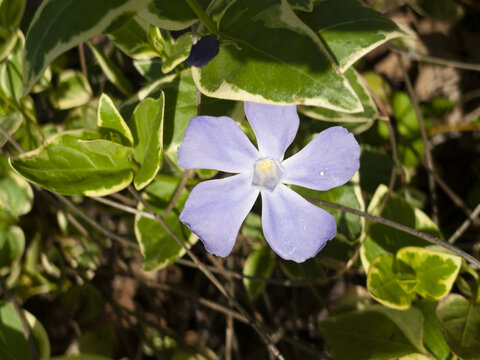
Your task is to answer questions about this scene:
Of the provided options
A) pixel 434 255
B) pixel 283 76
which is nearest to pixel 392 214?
pixel 434 255

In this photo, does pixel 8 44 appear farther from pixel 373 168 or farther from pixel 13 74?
pixel 373 168

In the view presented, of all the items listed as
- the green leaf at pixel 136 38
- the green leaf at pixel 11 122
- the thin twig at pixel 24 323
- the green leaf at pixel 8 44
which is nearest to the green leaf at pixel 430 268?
the green leaf at pixel 136 38

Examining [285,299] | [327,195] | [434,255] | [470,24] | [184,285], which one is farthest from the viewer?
[470,24]

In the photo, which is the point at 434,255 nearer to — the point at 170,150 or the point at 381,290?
the point at 381,290

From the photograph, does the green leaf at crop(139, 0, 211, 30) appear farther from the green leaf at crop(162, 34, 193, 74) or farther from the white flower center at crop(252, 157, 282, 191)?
the white flower center at crop(252, 157, 282, 191)

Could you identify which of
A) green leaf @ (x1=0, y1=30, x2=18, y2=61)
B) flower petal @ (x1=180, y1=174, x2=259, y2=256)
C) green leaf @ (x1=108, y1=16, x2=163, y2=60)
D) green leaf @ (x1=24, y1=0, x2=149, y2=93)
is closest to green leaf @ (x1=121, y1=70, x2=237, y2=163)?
green leaf @ (x1=108, y1=16, x2=163, y2=60)

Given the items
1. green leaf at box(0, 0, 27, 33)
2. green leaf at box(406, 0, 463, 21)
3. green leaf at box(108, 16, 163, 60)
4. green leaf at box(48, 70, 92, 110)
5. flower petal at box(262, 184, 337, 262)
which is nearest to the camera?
flower petal at box(262, 184, 337, 262)
